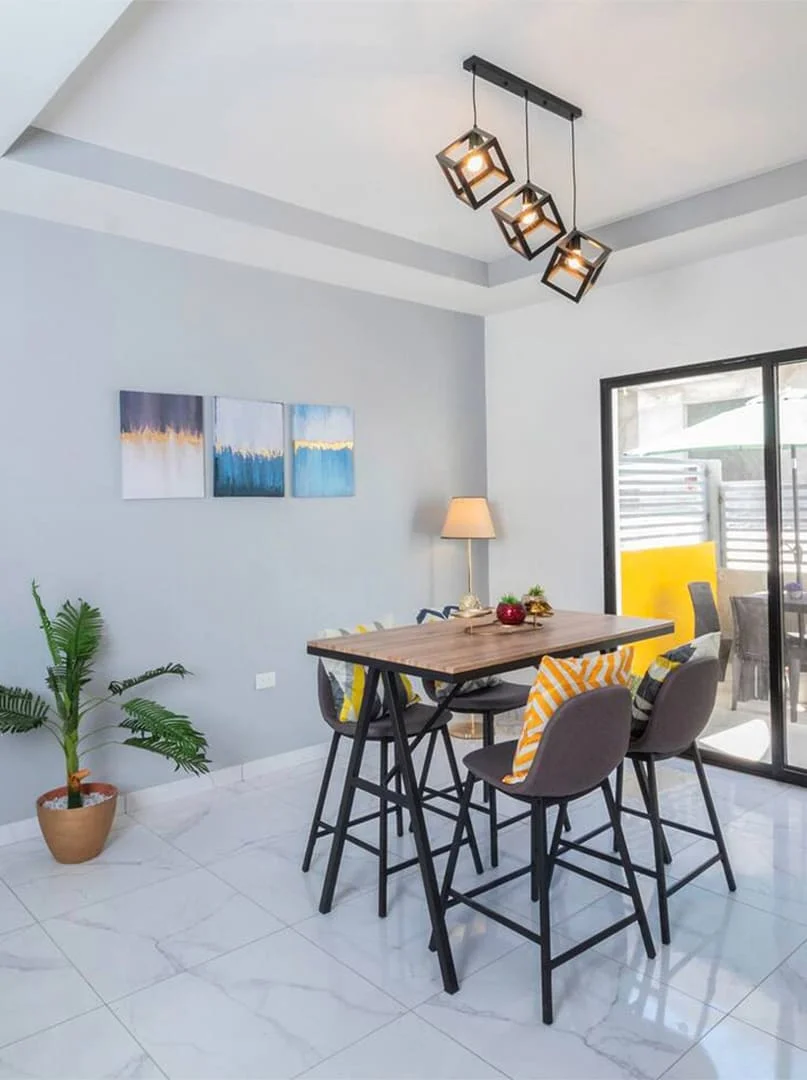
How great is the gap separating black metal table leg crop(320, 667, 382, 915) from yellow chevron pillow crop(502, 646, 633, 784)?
0.55 metres

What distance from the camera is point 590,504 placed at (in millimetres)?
4859

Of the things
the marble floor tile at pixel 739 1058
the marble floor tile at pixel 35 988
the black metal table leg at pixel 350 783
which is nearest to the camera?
Result: the marble floor tile at pixel 739 1058

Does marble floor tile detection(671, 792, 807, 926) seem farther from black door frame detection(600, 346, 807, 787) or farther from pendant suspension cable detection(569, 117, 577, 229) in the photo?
pendant suspension cable detection(569, 117, 577, 229)

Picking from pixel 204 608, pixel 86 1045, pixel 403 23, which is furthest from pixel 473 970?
pixel 403 23

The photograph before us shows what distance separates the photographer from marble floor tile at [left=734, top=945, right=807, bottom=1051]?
212 centimetres

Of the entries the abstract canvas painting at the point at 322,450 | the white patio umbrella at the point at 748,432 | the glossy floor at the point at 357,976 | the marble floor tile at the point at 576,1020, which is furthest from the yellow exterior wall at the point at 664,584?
the marble floor tile at the point at 576,1020

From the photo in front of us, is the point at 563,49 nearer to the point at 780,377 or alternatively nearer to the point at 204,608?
the point at 780,377

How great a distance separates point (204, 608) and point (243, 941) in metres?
1.82

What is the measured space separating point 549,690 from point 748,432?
2602 millimetres

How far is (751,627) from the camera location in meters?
4.19

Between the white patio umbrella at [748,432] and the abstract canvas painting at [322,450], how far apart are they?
179 centimetres

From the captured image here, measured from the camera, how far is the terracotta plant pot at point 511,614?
10.0 feet

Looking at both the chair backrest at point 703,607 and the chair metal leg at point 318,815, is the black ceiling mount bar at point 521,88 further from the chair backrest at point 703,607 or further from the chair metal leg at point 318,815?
the chair backrest at point 703,607

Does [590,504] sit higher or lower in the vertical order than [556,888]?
higher
